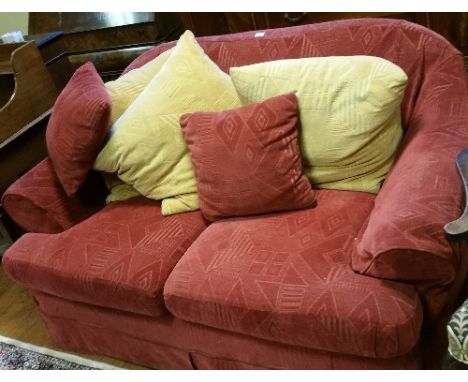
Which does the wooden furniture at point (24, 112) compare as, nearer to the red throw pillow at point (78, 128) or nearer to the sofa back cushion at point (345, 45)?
the red throw pillow at point (78, 128)

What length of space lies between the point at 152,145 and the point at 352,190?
2.14 ft

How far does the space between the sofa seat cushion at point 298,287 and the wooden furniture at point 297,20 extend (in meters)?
1.19

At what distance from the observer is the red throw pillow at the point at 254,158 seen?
1453 millimetres

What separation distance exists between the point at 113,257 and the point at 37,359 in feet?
2.00

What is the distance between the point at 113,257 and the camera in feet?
4.98

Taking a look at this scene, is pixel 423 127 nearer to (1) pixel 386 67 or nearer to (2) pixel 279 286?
(1) pixel 386 67

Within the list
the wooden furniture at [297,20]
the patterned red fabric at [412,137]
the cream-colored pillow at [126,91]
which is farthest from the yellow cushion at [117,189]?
the wooden furniture at [297,20]

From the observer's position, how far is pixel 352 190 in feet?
5.05

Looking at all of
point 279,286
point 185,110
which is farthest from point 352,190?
point 185,110

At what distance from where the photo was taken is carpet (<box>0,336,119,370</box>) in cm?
172

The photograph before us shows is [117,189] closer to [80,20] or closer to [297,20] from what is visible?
[297,20]

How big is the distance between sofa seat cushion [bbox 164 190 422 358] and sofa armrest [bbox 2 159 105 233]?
1.84 feet

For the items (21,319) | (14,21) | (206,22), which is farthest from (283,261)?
(14,21)

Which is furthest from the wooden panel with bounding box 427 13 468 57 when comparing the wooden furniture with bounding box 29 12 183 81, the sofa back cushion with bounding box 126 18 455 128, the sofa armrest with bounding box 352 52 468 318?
the wooden furniture with bounding box 29 12 183 81
